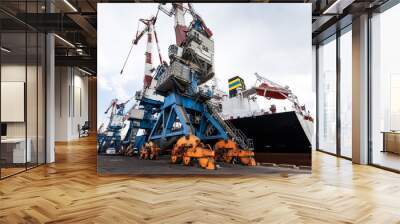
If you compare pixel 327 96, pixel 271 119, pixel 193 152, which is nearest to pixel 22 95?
pixel 193 152

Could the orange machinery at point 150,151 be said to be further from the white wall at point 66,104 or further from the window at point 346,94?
the white wall at point 66,104

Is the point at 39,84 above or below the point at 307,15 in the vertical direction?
below

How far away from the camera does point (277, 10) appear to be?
6.07 metres

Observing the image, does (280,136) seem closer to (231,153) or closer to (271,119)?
(271,119)

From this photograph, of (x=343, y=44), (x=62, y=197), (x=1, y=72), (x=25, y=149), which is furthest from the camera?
(x=343, y=44)

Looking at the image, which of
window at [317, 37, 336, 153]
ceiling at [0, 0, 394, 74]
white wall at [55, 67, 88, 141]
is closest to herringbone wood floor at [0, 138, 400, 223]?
ceiling at [0, 0, 394, 74]

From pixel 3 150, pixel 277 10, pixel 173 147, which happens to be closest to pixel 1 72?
pixel 3 150

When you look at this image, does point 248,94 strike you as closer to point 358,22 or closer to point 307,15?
point 307,15

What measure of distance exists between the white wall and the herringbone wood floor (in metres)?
8.55

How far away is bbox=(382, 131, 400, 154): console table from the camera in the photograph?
22.0 ft

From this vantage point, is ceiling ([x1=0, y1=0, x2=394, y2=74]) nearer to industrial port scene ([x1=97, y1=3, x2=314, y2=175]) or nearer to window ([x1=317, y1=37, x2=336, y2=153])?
window ([x1=317, y1=37, x2=336, y2=153])

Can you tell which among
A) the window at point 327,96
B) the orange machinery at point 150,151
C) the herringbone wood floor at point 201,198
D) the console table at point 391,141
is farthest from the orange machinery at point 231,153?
the window at point 327,96

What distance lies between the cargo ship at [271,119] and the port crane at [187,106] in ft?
0.56

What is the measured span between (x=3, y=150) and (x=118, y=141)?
1.82m
